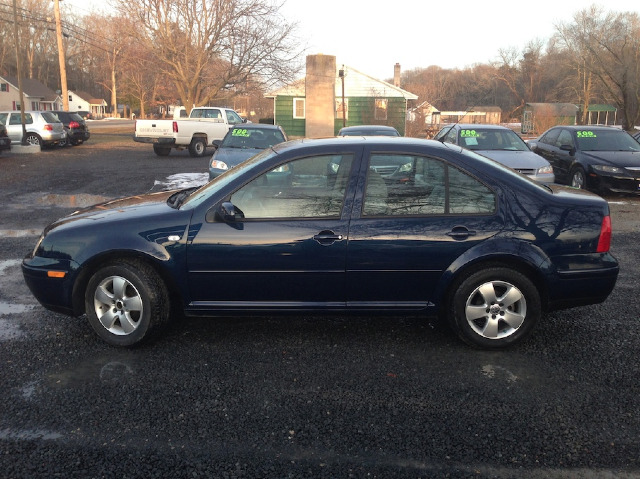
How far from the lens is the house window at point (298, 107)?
37237mm

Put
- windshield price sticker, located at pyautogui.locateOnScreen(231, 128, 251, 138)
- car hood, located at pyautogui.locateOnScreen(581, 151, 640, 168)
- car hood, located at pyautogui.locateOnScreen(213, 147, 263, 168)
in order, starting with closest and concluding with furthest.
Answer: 1. car hood, located at pyautogui.locateOnScreen(581, 151, 640, 168)
2. car hood, located at pyautogui.locateOnScreen(213, 147, 263, 168)
3. windshield price sticker, located at pyautogui.locateOnScreen(231, 128, 251, 138)

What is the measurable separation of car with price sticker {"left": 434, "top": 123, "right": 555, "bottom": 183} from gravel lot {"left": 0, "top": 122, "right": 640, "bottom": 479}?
5.76 meters

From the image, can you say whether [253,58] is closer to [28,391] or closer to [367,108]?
[367,108]

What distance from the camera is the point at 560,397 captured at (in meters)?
3.57

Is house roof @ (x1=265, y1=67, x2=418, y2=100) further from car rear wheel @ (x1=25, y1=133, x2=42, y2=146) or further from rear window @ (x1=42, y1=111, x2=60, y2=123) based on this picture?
car rear wheel @ (x1=25, y1=133, x2=42, y2=146)

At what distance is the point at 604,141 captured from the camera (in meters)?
12.4

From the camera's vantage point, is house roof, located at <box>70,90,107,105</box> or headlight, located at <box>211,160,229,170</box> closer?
headlight, located at <box>211,160,229,170</box>

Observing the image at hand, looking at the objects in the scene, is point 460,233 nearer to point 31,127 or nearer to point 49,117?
point 31,127

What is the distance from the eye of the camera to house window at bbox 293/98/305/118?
37.2 metres

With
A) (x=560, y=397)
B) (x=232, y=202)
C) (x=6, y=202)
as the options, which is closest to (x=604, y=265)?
(x=560, y=397)

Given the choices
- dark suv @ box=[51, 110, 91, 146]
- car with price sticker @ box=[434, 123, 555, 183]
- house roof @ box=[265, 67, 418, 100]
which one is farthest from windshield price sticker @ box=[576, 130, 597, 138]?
house roof @ box=[265, 67, 418, 100]

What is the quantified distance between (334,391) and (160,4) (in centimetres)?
3386

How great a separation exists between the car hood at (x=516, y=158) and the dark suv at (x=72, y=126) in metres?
22.0

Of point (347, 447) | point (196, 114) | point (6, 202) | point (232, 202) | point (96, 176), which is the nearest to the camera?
point (347, 447)
